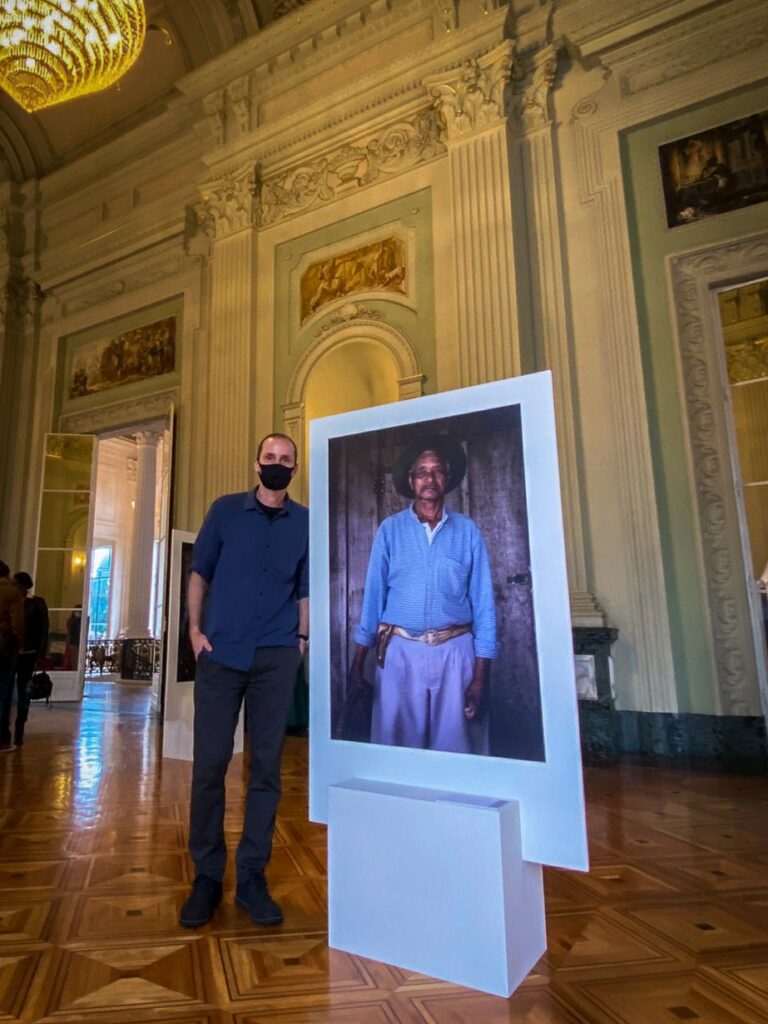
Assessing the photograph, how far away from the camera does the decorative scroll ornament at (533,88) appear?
6004 millimetres

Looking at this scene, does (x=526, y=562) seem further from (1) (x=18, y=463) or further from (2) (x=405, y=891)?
(1) (x=18, y=463)

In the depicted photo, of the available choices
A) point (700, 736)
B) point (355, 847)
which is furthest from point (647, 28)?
point (355, 847)

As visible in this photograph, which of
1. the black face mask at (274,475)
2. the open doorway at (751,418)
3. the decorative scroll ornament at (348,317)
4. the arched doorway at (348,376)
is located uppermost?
the decorative scroll ornament at (348,317)

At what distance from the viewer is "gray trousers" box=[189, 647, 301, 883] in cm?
215

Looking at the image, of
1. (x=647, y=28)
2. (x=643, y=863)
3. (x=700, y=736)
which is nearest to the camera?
(x=643, y=863)

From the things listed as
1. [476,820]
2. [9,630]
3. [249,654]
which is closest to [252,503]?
[249,654]

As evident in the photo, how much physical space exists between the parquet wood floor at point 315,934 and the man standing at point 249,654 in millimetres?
133

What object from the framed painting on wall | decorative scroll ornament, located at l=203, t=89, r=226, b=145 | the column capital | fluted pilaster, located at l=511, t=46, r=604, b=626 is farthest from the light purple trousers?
decorative scroll ornament, located at l=203, t=89, r=226, b=145

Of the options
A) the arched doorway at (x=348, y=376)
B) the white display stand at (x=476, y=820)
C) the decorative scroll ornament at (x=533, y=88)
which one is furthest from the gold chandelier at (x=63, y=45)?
the white display stand at (x=476, y=820)

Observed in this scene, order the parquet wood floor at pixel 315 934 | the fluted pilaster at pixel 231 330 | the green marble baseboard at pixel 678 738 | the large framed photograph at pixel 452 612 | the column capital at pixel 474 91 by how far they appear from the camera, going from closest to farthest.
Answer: the parquet wood floor at pixel 315 934 → the large framed photograph at pixel 452 612 → the green marble baseboard at pixel 678 738 → the column capital at pixel 474 91 → the fluted pilaster at pixel 231 330

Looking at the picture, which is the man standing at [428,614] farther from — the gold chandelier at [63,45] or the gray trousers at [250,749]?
the gold chandelier at [63,45]

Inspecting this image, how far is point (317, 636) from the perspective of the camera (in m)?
2.12

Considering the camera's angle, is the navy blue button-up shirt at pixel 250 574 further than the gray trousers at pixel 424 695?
Yes

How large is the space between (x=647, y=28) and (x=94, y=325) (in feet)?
24.5
